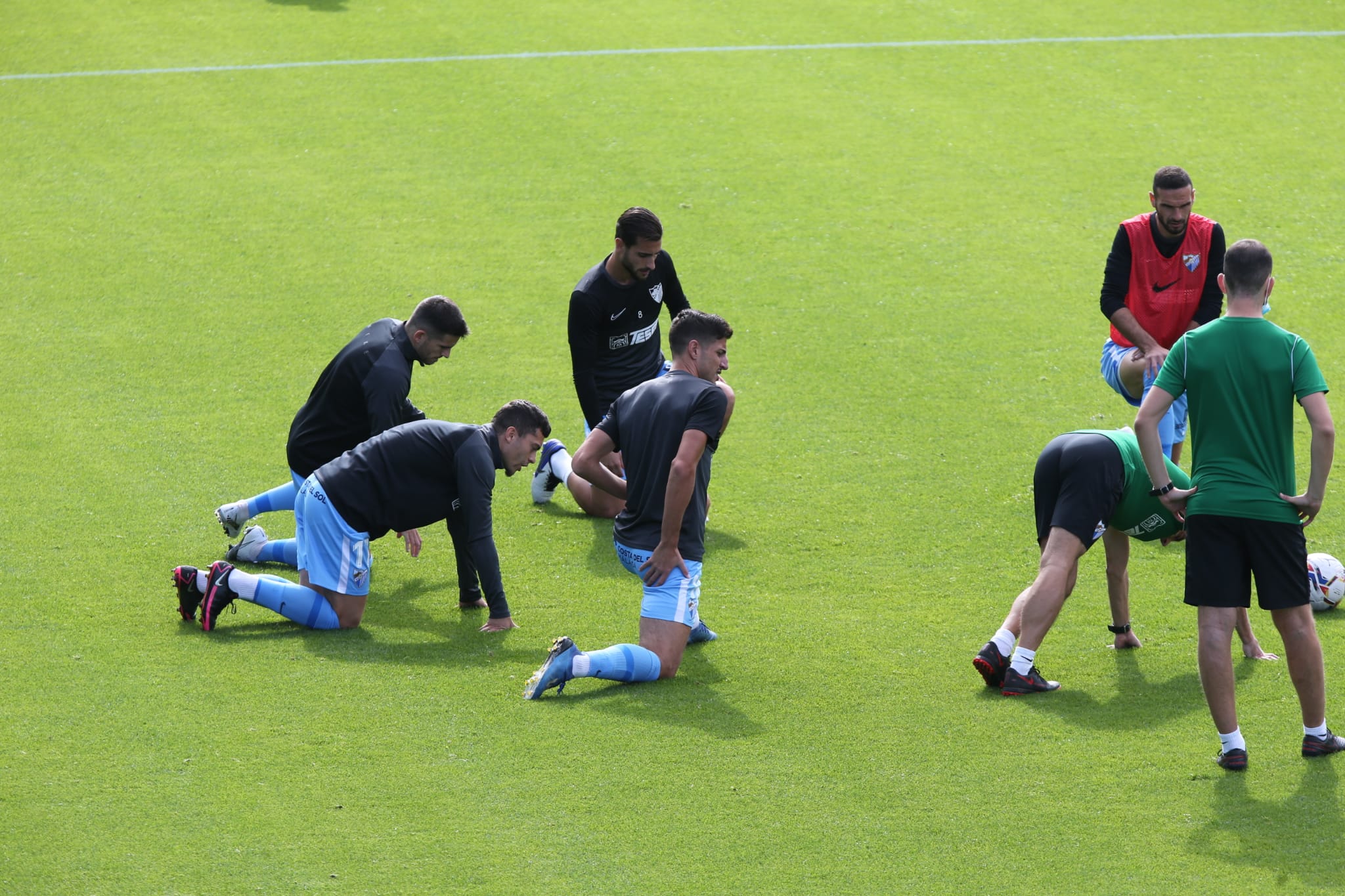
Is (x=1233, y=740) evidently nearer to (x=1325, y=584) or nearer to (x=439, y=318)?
(x=1325, y=584)

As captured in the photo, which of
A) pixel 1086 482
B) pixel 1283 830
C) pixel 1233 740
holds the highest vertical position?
pixel 1086 482

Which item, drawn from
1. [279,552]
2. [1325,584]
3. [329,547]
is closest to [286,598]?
[329,547]

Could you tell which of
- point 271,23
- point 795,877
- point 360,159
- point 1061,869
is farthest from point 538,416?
point 271,23

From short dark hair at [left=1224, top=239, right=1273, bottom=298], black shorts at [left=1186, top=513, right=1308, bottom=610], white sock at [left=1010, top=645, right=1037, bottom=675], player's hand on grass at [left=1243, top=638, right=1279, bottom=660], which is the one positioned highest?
short dark hair at [left=1224, top=239, right=1273, bottom=298]

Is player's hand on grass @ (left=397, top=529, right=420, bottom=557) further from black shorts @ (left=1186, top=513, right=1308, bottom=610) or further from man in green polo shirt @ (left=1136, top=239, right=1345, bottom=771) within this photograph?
black shorts @ (left=1186, top=513, right=1308, bottom=610)

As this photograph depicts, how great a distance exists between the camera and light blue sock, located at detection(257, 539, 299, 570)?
855cm

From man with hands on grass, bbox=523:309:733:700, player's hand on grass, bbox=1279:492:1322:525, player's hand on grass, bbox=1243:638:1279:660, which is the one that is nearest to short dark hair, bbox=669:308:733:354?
man with hands on grass, bbox=523:309:733:700

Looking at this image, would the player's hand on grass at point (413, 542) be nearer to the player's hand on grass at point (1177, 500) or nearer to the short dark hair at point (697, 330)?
the short dark hair at point (697, 330)

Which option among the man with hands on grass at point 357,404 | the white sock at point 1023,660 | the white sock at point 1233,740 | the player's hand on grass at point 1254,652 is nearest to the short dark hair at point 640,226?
the man with hands on grass at point 357,404

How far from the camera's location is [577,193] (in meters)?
15.3

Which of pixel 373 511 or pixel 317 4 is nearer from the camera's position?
pixel 373 511

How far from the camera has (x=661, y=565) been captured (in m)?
6.86

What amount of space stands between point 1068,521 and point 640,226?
318cm

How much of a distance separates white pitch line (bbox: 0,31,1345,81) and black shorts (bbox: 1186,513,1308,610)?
1406 centimetres
